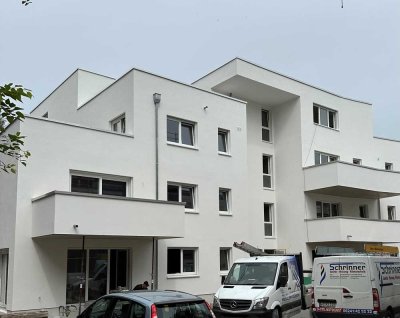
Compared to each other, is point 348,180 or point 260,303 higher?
point 348,180

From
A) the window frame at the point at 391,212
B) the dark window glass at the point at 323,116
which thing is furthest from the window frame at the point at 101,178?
the window frame at the point at 391,212

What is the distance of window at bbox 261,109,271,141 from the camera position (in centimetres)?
2698

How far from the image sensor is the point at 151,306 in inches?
318

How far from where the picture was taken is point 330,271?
14820mm

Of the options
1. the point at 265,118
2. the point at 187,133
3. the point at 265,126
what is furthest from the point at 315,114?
the point at 187,133

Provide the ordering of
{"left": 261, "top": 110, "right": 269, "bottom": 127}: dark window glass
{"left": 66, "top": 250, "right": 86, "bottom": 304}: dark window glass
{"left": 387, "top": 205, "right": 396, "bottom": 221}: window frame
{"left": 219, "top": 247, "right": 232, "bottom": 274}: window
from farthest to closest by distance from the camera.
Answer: {"left": 387, "top": 205, "right": 396, "bottom": 221}: window frame, {"left": 261, "top": 110, "right": 269, "bottom": 127}: dark window glass, {"left": 219, "top": 247, "right": 232, "bottom": 274}: window, {"left": 66, "top": 250, "right": 86, "bottom": 304}: dark window glass

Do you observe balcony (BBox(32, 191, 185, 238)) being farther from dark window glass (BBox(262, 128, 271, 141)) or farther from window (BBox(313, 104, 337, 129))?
window (BBox(313, 104, 337, 129))

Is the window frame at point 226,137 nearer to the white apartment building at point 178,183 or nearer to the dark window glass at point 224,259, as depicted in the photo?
the white apartment building at point 178,183

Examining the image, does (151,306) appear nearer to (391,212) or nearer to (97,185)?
(97,185)

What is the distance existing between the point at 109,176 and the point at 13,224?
3776 millimetres

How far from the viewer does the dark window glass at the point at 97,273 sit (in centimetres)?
1708

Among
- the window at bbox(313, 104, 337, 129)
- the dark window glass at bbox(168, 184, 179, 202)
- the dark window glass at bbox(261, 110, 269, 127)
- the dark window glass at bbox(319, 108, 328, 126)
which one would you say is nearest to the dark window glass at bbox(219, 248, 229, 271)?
the dark window glass at bbox(168, 184, 179, 202)

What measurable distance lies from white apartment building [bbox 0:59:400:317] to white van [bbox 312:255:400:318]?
5.31m

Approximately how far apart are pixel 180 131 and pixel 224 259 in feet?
18.6
